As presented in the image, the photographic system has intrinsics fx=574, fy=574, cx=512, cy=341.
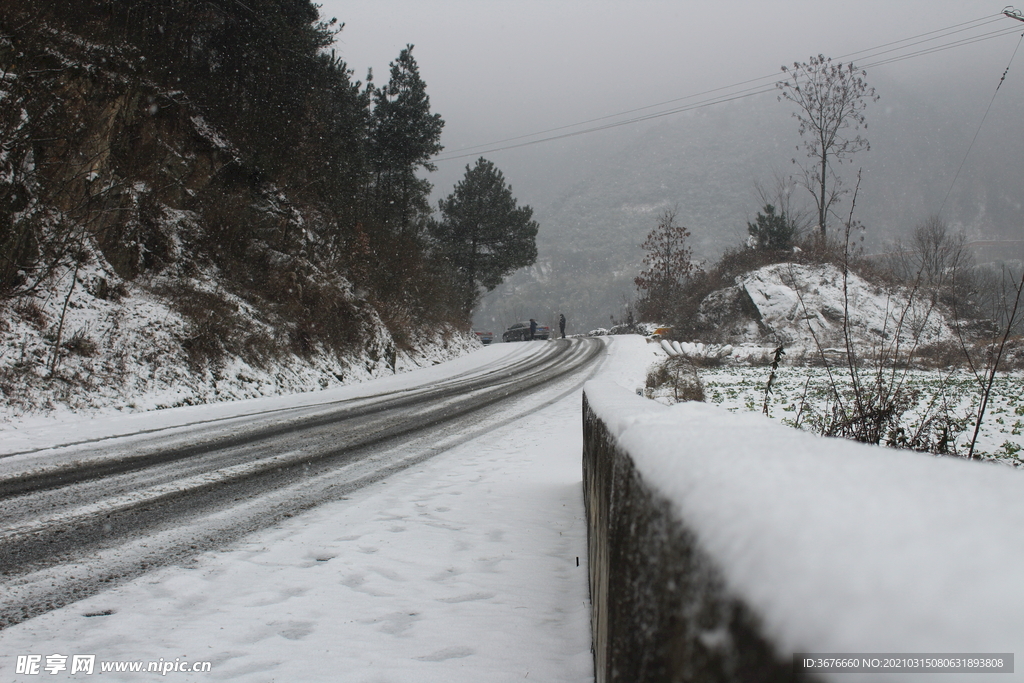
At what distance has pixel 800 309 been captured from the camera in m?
25.8

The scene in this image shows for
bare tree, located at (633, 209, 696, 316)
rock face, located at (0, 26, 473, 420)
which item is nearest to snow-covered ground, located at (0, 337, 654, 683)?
rock face, located at (0, 26, 473, 420)

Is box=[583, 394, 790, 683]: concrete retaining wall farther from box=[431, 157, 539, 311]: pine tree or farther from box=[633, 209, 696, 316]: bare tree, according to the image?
box=[633, 209, 696, 316]: bare tree

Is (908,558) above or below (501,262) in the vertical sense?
below

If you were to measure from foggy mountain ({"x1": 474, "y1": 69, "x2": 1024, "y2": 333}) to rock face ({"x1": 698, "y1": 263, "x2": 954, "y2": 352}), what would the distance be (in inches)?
3239

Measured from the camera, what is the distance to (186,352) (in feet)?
35.2

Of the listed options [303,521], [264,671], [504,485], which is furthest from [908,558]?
[504,485]

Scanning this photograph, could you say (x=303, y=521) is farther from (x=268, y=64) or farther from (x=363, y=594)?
(x=268, y=64)

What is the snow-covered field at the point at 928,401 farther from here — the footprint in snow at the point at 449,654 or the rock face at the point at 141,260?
the rock face at the point at 141,260

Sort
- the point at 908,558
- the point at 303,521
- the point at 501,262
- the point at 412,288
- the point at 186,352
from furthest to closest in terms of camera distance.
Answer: the point at 501,262
the point at 412,288
the point at 186,352
the point at 303,521
the point at 908,558

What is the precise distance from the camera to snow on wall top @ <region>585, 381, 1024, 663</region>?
0.37m

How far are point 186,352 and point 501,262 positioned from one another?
1017 inches

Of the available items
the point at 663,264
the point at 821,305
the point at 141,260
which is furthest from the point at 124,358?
the point at 663,264

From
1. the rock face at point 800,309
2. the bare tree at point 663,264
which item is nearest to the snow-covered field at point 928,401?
the rock face at point 800,309

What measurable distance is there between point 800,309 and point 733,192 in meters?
151
